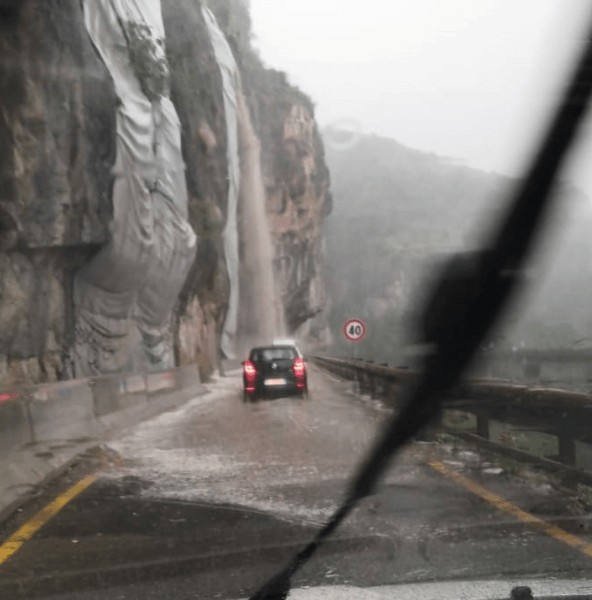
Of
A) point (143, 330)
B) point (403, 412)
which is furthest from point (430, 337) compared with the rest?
point (143, 330)

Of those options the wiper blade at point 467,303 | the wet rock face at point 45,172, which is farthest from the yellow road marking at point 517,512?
the wet rock face at point 45,172

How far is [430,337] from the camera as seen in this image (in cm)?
1742

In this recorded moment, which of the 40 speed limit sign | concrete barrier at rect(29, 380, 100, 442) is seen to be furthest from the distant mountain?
concrete barrier at rect(29, 380, 100, 442)

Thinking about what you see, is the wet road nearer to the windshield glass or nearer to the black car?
the windshield glass

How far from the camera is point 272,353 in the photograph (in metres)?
24.4

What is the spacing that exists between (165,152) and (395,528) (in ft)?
96.6

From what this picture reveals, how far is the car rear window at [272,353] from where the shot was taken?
24.1m

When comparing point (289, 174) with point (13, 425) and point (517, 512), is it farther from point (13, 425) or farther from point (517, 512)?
point (517, 512)

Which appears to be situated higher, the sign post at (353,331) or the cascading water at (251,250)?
the cascading water at (251,250)

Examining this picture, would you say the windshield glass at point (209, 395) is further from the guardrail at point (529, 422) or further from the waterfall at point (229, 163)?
the waterfall at point (229, 163)

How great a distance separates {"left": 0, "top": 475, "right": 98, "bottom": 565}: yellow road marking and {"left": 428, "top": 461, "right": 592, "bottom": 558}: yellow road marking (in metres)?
3.73

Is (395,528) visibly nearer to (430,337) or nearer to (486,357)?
(486,357)

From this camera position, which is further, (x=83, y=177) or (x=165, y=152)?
(x=165, y=152)

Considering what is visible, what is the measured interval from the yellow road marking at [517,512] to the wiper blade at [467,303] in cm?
81
